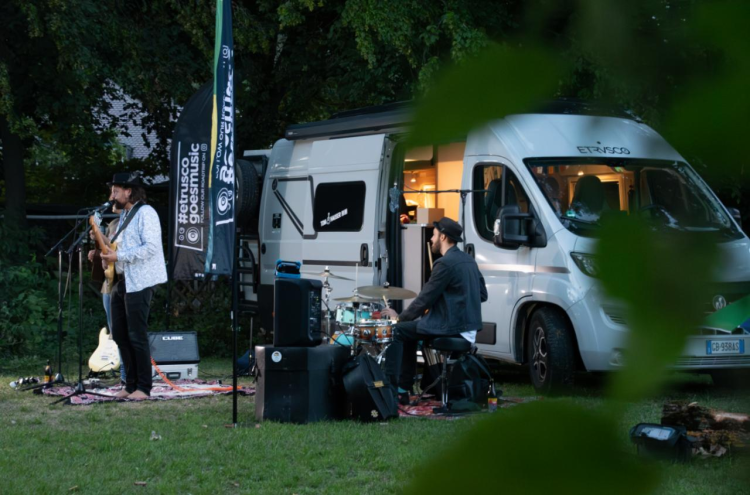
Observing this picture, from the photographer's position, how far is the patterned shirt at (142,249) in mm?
6773

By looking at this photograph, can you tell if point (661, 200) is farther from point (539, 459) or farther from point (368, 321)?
point (368, 321)

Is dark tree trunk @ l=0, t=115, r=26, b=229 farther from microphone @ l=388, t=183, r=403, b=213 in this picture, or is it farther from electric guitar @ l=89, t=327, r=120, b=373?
microphone @ l=388, t=183, r=403, b=213

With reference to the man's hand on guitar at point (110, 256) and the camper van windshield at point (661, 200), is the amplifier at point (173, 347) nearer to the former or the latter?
the man's hand on guitar at point (110, 256)

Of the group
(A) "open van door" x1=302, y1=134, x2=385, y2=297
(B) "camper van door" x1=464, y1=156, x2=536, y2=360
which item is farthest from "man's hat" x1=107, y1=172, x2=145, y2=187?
(B) "camper van door" x1=464, y1=156, x2=536, y2=360

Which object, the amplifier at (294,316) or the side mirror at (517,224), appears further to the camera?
the amplifier at (294,316)

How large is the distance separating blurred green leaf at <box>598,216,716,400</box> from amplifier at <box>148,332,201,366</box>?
8.13m

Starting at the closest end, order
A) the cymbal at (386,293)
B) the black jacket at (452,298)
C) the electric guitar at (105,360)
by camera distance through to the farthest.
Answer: the black jacket at (452,298)
the cymbal at (386,293)
the electric guitar at (105,360)

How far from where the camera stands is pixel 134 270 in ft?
22.3

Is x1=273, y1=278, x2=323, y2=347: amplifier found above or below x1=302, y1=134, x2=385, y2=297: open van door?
below

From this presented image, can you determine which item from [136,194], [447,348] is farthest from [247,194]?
[447,348]

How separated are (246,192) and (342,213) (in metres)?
1.80

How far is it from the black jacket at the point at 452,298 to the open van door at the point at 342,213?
150 cm

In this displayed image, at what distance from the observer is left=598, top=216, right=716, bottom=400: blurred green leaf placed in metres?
0.47

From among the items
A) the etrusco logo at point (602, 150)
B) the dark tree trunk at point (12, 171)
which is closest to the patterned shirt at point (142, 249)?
the dark tree trunk at point (12, 171)
